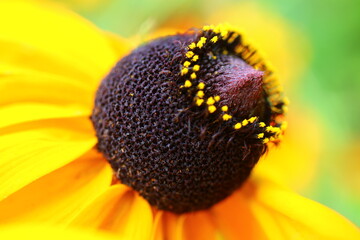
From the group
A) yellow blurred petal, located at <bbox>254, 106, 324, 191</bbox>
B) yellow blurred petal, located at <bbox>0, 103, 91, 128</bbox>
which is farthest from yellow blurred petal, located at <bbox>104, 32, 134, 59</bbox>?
yellow blurred petal, located at <bbox>254, 106, 324, 191</bbox>

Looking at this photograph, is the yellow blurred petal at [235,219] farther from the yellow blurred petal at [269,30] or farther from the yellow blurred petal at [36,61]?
the yellow blurred petal at [269,30]

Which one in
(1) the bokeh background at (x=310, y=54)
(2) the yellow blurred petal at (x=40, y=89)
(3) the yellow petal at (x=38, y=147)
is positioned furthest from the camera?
(1) the bokeh background at (x=310, y=54)

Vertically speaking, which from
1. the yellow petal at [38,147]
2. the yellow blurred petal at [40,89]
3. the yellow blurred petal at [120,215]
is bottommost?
the yellow blurred petal at [120,215]

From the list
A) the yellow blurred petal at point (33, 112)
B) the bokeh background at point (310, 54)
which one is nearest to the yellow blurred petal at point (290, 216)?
the yellow blurred petal at point (33, 112)

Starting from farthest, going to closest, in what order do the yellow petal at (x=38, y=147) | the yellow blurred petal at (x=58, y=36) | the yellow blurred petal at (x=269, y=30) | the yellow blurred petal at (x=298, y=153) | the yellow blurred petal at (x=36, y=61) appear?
the yellow blurred petal at (x=269, y=30) < the yellow blurred petal at (x=298, y=153) < the yellow blurred petal at (x=58, y=36) < the yellow blurred petal at (x=36, y=61) < the yellow petal at (x=38, y=147)

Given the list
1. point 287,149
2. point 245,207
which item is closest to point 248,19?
point 287,149

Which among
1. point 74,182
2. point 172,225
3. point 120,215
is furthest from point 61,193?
point 172,225

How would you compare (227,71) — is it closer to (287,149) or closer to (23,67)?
(23,67)
